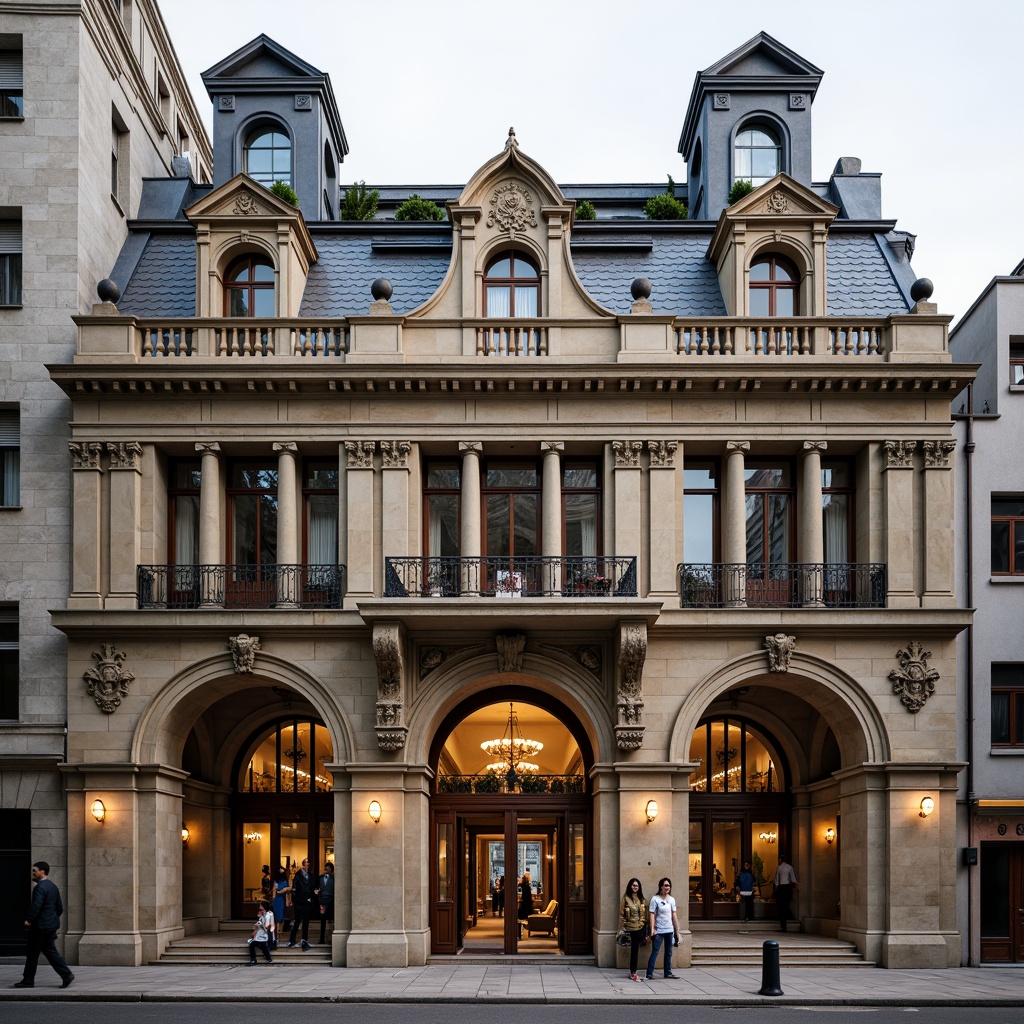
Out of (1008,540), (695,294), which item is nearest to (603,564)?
(695,294)

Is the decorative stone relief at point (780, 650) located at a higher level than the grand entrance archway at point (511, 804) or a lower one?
higher

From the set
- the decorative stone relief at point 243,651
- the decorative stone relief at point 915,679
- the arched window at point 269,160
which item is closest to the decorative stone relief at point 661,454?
the decorative stone relief at point 915,679

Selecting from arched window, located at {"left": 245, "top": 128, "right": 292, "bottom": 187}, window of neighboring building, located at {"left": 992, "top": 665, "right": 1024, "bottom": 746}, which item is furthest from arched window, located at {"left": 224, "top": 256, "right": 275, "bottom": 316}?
window of neighboring building, located at {"left": 992, "top": 665, "right": 1024, "bottom": 746}

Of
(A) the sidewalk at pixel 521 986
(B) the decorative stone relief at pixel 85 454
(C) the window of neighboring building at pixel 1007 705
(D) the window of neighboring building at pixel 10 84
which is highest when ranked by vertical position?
(D) the window of neighboring building at pixel 10 84

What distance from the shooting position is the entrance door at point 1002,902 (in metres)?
24.8

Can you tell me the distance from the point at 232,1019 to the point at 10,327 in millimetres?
15218

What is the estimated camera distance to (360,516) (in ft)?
81.2

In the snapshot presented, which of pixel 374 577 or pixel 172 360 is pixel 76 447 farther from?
pixel 374 577

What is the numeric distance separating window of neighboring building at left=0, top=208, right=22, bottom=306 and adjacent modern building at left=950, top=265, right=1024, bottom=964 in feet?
65.6

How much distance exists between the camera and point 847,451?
2555cm

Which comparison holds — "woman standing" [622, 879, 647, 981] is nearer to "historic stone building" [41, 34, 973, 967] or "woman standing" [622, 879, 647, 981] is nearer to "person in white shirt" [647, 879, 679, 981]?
"person in white shirt" [647, 879, 679, 981]

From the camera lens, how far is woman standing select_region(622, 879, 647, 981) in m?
21.9

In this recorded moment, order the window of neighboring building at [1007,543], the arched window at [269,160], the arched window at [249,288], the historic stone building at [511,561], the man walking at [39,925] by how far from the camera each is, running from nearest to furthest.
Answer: the man walking at [39,925] → the historic stone building at [511,561] → the window of neighboring building at [1007,543] → the arched window at [249,288] → the arched window at [269,160]

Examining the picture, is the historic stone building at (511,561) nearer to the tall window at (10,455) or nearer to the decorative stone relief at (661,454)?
the decorative stone relief at (661,454)
